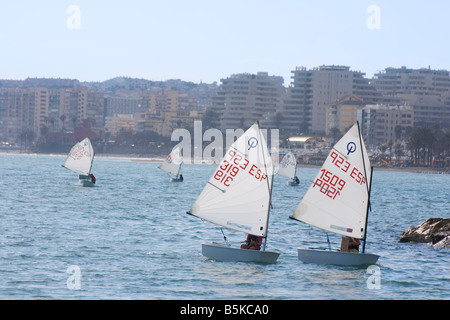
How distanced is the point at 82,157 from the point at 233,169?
60.7m

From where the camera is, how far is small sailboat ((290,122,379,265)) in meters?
34.7

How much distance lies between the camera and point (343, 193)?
35.0 meters

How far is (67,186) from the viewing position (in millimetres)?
97500

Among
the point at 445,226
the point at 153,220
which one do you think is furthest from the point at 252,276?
the point at 153,220

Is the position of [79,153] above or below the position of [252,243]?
above

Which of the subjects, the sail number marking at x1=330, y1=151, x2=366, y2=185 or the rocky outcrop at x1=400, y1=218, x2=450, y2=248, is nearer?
the sail number marking at x1=330, y1=151, x2=366, y2=185

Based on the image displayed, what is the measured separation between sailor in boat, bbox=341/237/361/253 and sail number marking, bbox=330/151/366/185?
2242 mm

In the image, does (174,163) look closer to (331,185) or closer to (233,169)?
(233,169)

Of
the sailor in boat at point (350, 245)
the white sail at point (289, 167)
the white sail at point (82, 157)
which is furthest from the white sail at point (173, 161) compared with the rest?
the sailor in boat at point (350, 245)

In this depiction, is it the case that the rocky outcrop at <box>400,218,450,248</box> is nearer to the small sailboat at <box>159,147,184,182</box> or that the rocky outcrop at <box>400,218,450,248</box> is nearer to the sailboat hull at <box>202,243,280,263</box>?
the sailboat hull at <box>202,243,280,263</box>

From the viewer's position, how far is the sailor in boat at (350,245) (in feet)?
114

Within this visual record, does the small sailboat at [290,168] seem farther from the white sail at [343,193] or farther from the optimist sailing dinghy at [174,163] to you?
the white sail at [343,193]

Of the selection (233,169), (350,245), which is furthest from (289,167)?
(233,169)

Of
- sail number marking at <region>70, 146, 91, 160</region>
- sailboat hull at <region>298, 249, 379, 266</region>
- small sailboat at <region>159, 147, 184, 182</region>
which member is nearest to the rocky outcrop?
sailboat hull at <region>298, 249, 379, 266</region>
